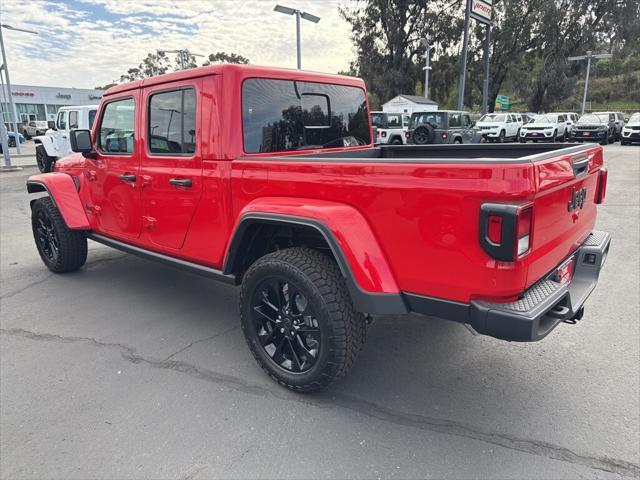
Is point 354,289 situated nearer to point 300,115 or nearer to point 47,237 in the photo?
point 300,115

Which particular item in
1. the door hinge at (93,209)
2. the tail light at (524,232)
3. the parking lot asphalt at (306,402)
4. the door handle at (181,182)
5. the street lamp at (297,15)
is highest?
the street lamp at (297,15)

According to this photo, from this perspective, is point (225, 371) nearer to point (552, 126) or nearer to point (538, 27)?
point (552, 126)

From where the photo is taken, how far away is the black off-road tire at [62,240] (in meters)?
4.68

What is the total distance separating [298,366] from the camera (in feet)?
9.09

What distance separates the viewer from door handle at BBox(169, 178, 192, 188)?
3.17 m

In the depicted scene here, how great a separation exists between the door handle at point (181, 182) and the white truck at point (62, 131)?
37.4 ft

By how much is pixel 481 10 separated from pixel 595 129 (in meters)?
11.8

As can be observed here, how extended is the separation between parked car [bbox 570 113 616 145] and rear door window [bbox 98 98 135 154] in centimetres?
2505

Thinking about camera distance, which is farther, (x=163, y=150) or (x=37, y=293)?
(x=37, y=293)

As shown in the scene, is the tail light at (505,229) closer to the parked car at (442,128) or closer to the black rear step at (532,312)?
the black rear step at (532,312)

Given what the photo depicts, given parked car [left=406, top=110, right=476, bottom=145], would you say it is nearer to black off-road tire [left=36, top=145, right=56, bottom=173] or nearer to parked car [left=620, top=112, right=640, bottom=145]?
parked car [left=620, top=112, right=640, bottom=145]

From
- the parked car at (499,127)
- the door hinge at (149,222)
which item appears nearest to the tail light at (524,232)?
the door hinge at (149,222)

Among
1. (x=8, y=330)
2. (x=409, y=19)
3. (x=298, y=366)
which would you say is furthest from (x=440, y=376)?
(x=409, y=19)

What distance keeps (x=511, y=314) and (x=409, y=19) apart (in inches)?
1701
